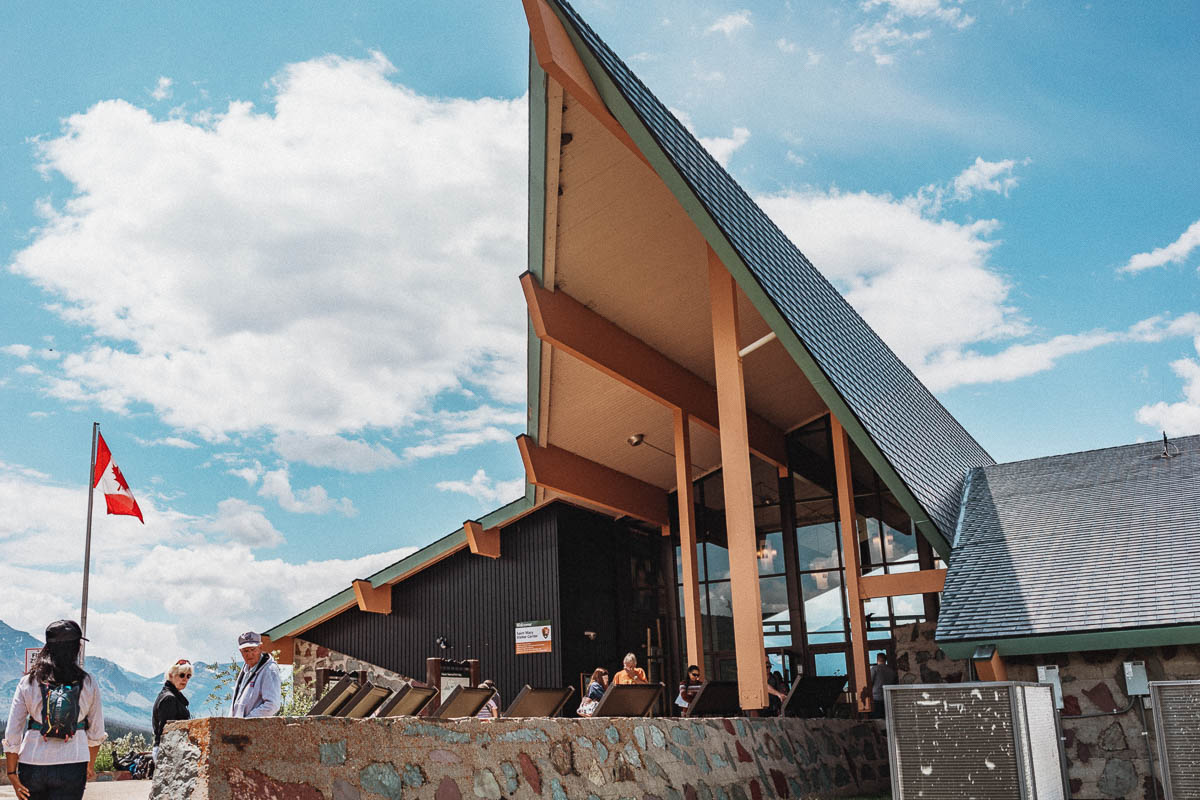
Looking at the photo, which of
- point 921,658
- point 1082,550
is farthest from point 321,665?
point 1082,550

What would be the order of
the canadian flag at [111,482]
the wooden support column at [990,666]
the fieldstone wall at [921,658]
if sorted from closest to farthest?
the wooden support column at [990,666] → the fieldstone wall at [921,658] → the canadian flag at [111,482]

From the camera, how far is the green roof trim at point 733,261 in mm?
9508

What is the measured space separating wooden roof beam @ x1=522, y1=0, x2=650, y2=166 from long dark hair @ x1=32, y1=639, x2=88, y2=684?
20.3 ft

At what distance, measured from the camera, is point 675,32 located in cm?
987

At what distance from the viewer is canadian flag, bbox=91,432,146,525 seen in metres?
16.4

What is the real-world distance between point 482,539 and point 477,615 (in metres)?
1.46

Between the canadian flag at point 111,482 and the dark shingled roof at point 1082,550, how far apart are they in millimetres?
12722

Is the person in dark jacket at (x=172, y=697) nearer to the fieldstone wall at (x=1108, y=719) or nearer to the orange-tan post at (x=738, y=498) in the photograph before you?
the orange-tan post at (x=738, y=498)

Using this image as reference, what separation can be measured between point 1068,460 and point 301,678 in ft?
44.9

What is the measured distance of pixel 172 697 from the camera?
5.96 metres

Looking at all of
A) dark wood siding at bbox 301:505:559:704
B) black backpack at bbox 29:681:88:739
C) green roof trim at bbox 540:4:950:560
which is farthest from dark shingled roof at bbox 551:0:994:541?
black backpack at bbox 29:681:88:739

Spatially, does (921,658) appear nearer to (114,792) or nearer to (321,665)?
(321,665)

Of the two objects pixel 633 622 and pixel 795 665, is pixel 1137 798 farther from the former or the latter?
pixel 633 622

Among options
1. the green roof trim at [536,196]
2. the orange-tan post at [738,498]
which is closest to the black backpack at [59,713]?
the orange-tan post at [738,498]
